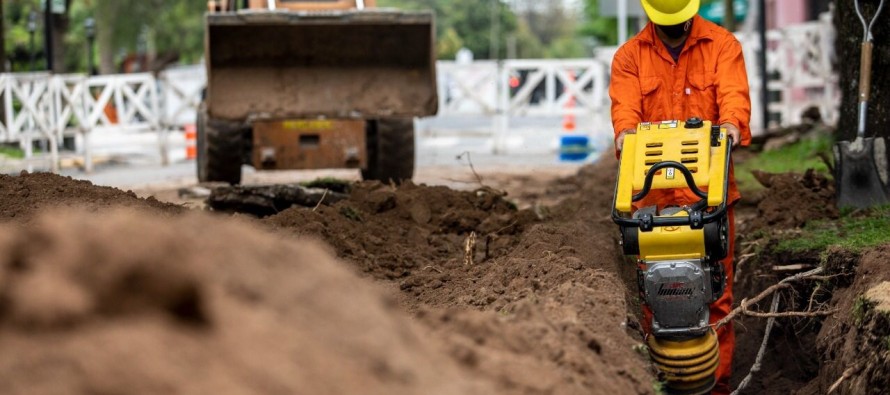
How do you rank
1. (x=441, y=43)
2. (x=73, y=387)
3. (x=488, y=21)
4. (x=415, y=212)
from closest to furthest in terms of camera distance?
1. (x=73, y=387)
2. (x=415, y=212)
3. (x=441, y=43)
4. (x=488, y=21)

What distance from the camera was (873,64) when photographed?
10.4 m

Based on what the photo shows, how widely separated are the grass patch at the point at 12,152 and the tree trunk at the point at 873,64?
13801mm

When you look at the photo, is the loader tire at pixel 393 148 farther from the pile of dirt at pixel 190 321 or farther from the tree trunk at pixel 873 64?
the pile of dirt at pixel 190 321

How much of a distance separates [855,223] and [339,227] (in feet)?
10.9

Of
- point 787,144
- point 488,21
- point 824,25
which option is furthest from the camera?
point 488,21

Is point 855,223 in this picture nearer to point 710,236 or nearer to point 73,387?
point 710,236

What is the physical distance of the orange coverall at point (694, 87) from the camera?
7.19 metres

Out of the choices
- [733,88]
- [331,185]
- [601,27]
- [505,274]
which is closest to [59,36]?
[331,185]

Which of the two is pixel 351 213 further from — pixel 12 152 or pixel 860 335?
pixel 12 152

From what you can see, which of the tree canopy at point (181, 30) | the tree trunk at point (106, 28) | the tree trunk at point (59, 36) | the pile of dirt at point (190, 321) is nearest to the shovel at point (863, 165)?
the pile of dirt at point (190, 321)

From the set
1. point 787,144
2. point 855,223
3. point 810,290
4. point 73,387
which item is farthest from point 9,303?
point 787,144

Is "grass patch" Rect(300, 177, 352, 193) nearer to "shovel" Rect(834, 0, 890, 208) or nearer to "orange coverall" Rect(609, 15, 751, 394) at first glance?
"shovel" Rect(834, 0, 890, 208)

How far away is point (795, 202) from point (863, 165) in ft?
1.96

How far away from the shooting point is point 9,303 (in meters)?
3.53
